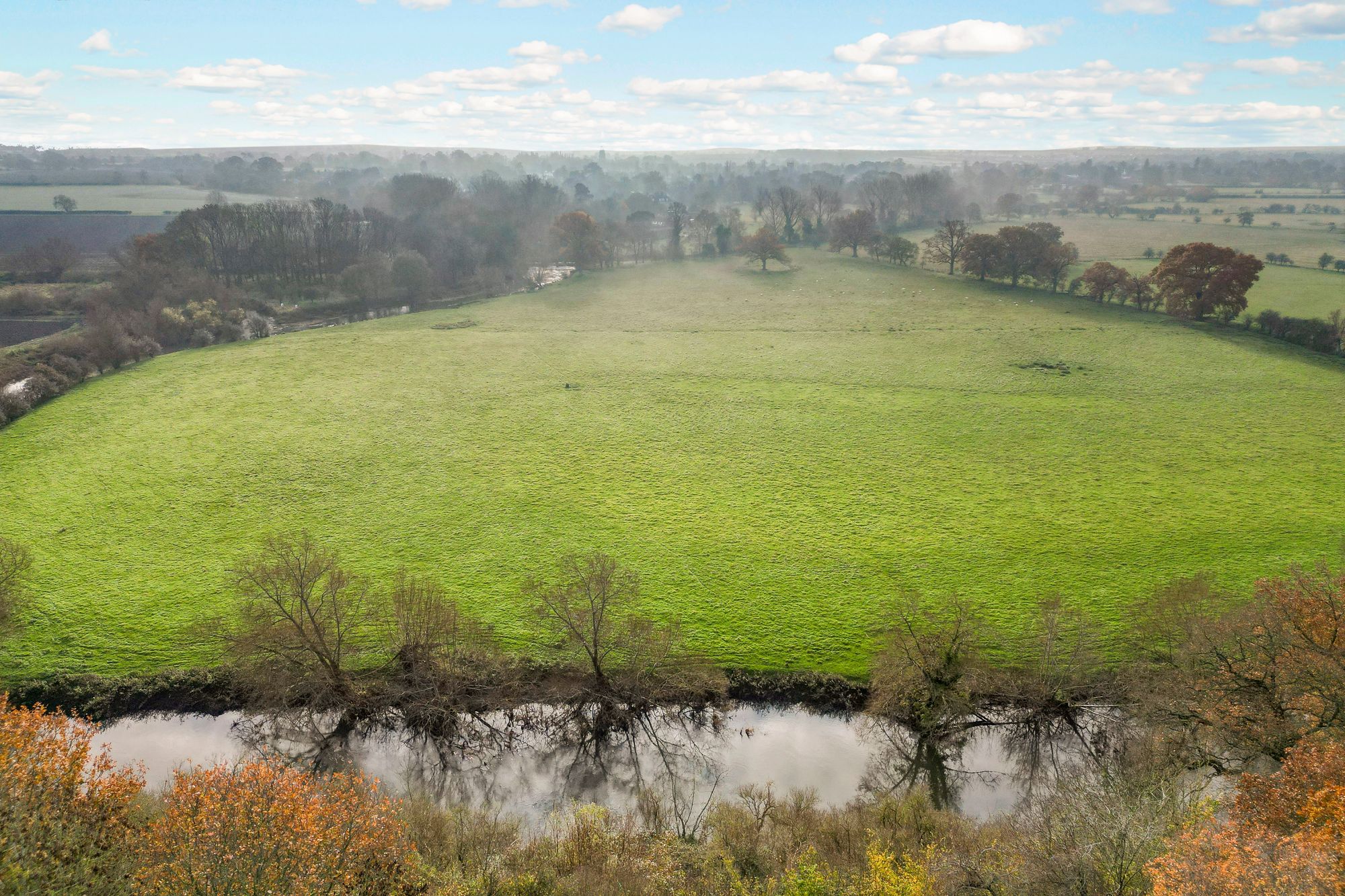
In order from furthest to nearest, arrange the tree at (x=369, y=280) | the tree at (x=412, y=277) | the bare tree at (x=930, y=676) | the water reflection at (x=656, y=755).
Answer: the tree at (x=412, y=277) → the tree at (x=369, y=280) → the bare tree at (x=930, y=676) → the water reflection at (x=656, y=755)

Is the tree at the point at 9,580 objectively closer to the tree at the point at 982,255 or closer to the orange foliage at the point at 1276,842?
the orange foliage at the point at 1276,842

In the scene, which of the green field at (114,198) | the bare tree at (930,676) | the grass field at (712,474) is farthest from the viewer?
the green field at (114,198)

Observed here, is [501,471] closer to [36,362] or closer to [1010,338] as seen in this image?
[36,362]

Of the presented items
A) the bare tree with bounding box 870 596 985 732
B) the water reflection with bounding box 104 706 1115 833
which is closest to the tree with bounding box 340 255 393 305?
the water reflection with bounding box 104 706 1115 833

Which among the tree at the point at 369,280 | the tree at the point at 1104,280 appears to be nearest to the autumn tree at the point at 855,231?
the tree at the point at 1104,280

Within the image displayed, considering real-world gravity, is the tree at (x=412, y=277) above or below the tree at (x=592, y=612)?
above

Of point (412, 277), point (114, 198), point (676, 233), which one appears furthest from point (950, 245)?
point (114, 198)
